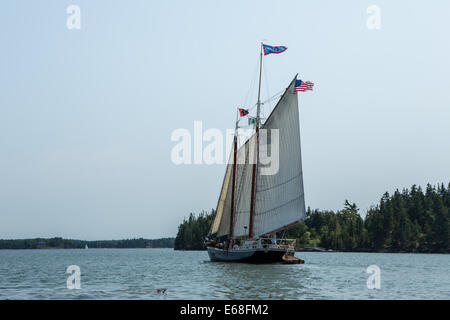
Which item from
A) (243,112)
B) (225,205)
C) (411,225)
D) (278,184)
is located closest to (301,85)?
(278,184)

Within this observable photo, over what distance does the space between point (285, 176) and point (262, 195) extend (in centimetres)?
569

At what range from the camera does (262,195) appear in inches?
2803

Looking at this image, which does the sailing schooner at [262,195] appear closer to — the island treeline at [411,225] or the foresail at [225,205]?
the foresail at [225,205]

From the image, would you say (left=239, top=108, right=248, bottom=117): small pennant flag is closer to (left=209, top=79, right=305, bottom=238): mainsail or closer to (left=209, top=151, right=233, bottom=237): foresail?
(left=209, top=151, right=233, bottom=237): foresail

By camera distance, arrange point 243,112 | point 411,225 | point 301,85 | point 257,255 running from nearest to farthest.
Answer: point 301,85 → point 257,255 → point 243,112 → point 411,225

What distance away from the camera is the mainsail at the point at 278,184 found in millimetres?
66000

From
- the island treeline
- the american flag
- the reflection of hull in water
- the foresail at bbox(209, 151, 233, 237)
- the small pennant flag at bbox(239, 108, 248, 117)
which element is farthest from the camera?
the island treeline

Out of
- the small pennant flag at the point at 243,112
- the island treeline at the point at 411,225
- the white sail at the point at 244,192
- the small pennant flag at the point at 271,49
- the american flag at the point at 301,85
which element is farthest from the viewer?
the island treeline at the point at 411,225

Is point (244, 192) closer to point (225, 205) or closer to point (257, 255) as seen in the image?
point (225, 205)

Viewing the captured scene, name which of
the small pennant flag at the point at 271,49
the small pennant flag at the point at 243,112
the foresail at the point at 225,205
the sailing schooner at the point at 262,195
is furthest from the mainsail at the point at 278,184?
the small pennant flag at the point at 243,112

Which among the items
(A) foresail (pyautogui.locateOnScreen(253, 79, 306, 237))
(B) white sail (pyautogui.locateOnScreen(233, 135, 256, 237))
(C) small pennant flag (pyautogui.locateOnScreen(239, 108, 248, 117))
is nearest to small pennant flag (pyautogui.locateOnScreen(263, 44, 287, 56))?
(A) foresail (pyautogui.locateOnScreen(253, 79, 306, 237))

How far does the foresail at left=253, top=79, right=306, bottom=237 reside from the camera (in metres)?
65.8

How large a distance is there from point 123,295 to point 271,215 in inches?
1395
